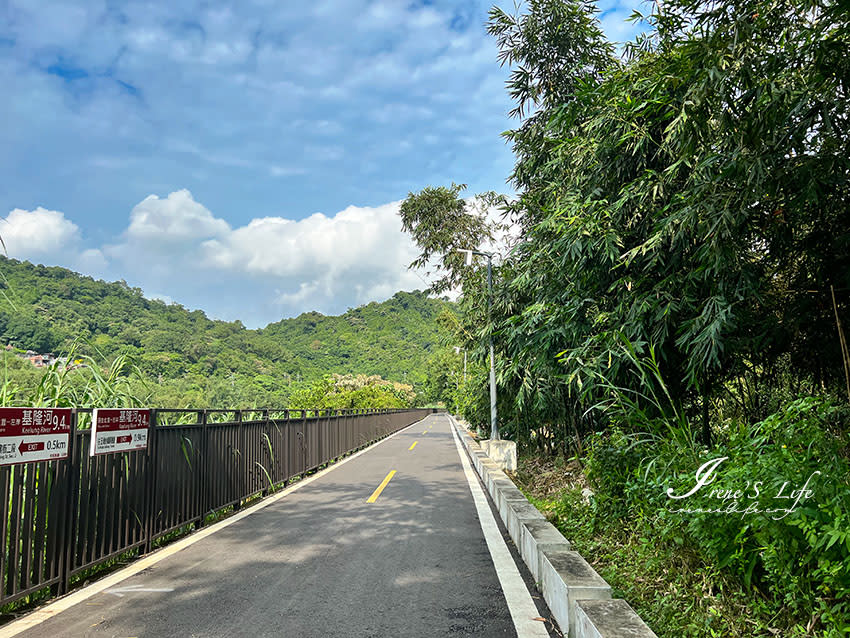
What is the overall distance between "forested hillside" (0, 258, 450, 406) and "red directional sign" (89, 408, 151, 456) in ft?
3.17

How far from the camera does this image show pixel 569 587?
3582 millimetres

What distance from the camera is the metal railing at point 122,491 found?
4043mm

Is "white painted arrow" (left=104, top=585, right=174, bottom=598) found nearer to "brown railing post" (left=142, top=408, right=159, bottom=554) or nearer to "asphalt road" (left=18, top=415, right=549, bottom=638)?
"asphalt road" (left=18, top=415, right=549, bottom=638)

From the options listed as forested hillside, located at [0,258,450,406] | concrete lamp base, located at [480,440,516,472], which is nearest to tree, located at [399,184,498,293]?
forested hillside, located at [0,258,450,406]

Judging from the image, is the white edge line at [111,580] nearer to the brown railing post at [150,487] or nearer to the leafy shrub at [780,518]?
the brown railing post at [150,487]

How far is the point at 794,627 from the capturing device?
8.99ft

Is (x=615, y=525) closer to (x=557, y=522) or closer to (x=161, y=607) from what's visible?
(x=557, y=522)

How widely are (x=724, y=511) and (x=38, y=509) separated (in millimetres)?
4888

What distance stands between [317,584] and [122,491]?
86.5 inches

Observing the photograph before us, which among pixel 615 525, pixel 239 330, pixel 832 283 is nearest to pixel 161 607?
pixel 615 525

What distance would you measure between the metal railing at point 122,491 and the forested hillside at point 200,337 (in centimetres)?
117

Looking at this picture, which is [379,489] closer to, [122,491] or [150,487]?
[150,487]

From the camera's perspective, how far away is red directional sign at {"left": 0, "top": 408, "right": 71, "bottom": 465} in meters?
3.89

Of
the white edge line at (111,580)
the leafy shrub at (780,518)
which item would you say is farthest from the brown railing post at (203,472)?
the leafy shrub at (780,518)
